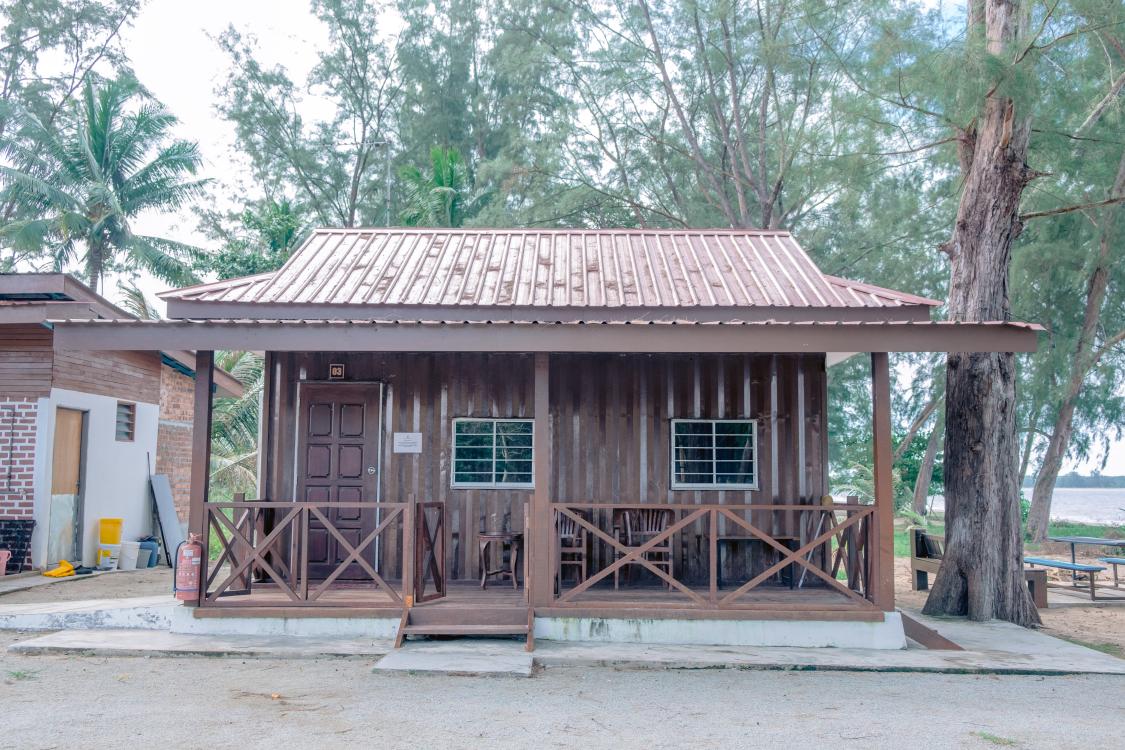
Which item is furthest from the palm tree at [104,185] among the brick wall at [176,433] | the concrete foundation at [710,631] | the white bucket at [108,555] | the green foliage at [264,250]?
the concrete foundation at [710,631]

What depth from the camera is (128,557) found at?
14031mm

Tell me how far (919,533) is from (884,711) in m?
6.17

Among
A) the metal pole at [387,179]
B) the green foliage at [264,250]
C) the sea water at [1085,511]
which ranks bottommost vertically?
the sea water at [1085,511]

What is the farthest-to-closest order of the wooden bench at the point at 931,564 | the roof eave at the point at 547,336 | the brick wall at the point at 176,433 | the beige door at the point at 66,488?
the brick wall at the point at 176,433
the beige door at the point at 66,488
the wooden bench at the point at 931,564
the roof eave at the point at 547,336

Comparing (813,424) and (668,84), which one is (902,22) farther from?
(668,84)

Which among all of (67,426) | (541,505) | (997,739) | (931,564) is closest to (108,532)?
(67,426)

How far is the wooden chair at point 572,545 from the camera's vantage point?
930 centimetres

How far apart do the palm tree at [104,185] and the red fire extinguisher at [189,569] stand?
21.8 metres

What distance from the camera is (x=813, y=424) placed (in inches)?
400

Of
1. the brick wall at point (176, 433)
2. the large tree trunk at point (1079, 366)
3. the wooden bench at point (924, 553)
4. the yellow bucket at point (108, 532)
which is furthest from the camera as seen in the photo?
the large tree trunk at point (1079, 366)

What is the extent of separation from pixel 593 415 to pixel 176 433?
31.4ft

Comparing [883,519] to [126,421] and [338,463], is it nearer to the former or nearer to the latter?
[338,463]

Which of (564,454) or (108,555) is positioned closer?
(564,454)

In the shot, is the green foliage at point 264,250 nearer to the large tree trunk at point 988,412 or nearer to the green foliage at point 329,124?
the green foliage at point 329,124
